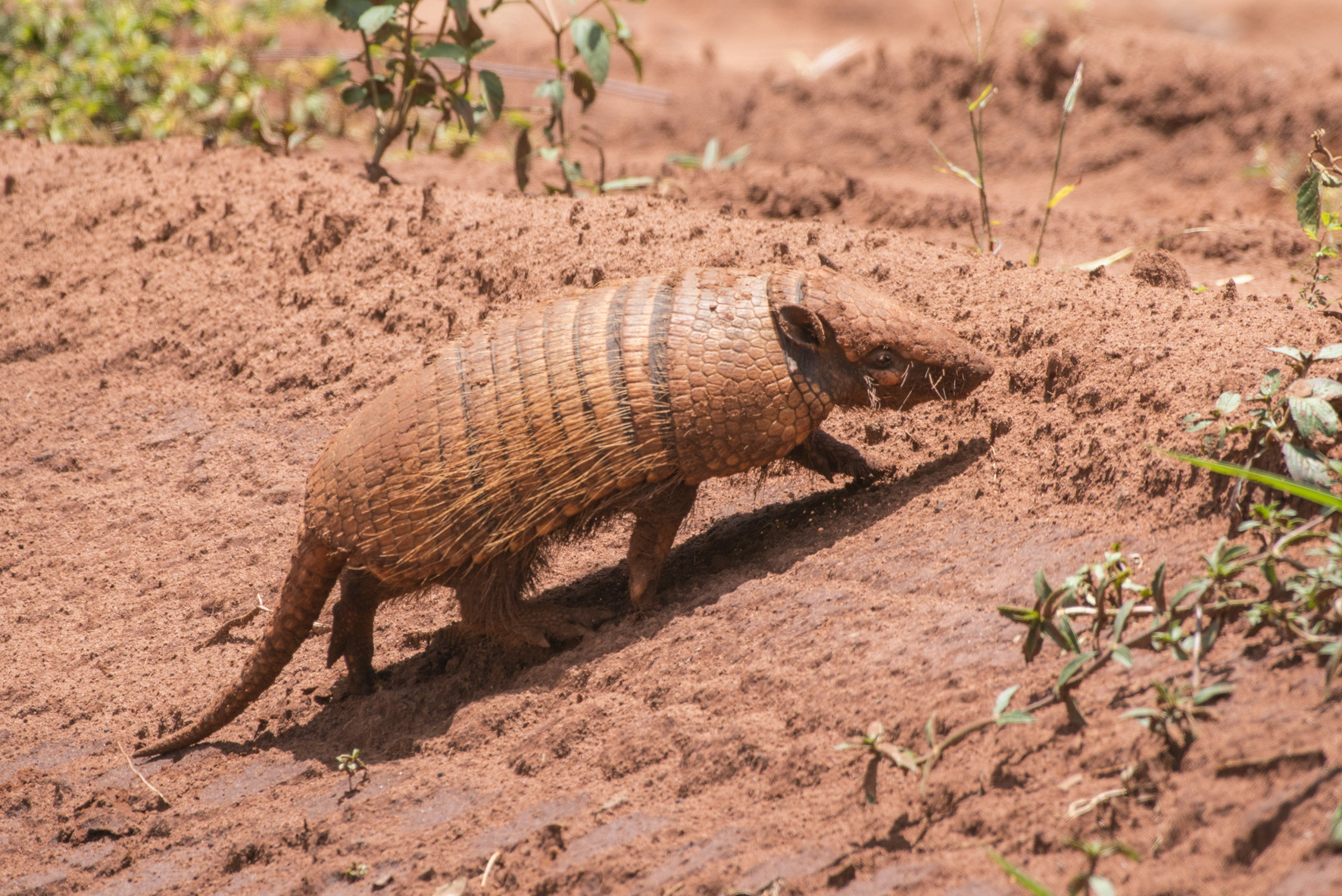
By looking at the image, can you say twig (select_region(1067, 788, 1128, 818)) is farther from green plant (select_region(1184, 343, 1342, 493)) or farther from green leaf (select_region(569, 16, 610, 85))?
green leaf (select_region(569, 16, 610, 85))

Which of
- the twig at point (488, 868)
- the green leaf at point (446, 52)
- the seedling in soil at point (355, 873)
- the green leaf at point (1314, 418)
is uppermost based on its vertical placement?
the green leaf at point (446, 52)

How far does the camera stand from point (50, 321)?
23.4ft

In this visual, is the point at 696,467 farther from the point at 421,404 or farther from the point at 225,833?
the point at 225,833

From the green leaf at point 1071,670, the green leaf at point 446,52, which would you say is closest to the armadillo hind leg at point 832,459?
the green leaf at point 1071,670

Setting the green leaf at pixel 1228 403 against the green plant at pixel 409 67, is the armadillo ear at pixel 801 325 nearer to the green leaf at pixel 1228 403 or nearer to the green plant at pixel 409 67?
the green leaf at pixel 1228 403

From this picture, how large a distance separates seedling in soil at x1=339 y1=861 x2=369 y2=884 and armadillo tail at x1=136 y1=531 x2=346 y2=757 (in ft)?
3.80

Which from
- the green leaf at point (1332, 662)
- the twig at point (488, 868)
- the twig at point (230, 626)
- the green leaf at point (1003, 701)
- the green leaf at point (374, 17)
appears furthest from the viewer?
the green leaf at point (374, 17)

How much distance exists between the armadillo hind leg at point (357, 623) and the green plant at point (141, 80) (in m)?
4.57

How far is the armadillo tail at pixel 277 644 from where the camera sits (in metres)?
4.70

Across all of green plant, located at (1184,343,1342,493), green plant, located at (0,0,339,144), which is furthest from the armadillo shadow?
green plant, located at (0,0,339,144)

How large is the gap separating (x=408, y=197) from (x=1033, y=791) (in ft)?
18.0

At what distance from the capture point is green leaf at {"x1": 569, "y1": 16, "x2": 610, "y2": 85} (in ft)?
23.4

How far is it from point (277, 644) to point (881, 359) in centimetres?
284

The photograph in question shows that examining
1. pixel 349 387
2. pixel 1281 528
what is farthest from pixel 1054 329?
pixel 349 387
